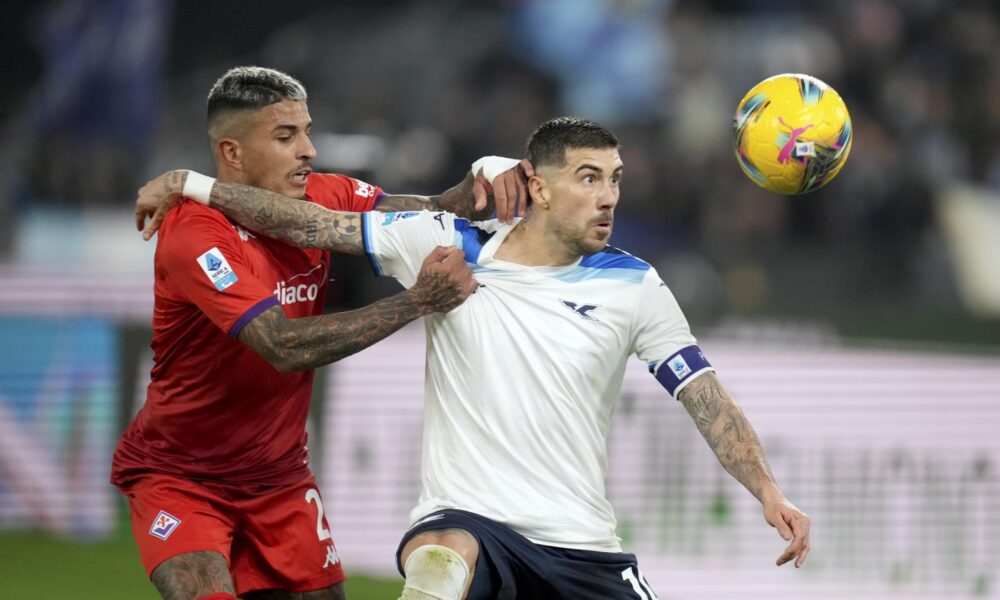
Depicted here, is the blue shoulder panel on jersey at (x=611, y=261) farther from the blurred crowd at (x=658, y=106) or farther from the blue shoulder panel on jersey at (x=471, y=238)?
the blurred crowd at (x=658, y=106)

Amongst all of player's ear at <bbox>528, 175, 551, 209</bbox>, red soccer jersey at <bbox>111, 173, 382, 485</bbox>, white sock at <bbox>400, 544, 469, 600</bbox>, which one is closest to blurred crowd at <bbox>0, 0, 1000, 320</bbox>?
red soccer jersey at <bbox>111, 173, 382, 485</bbox>

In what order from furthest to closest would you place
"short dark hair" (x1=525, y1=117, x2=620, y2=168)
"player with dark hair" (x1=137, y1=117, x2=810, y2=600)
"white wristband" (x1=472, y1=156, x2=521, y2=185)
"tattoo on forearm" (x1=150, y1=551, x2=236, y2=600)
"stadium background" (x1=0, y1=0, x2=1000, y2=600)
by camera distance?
"stadium background" (x1=0, y1=0, x2=1000, y2=600), "white wristband" (x1=472, y1=156, x2=521, y2=185), "short dark hair" (x1=525, y1=117, x2=620, y2=168), "tattoo on forearm" (x1=150, y1=551, x2=236, y2=600), "player with dark hair" (x1=137, y1=117, x2=810, y2=600)

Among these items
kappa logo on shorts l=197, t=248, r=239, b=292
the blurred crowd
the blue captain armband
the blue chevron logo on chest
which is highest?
the blurred crowd

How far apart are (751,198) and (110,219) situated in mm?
5445

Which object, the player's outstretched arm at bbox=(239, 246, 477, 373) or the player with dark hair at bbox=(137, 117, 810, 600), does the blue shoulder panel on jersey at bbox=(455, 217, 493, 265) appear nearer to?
the player with dark hair at bbox=(137, 117, 810, 600)

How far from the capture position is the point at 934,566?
7652 millimetres

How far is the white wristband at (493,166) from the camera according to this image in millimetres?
5290

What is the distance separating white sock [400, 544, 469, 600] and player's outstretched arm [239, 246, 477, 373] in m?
0.74

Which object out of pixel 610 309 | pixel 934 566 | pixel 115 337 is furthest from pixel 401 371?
pixel 610 309

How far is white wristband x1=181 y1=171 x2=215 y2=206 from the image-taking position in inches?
201

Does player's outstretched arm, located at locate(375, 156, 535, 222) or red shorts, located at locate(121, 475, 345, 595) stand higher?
player's outstretched arm, located at locate(375, 156, 535, 222)

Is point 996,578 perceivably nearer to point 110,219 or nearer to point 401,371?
point 401,371

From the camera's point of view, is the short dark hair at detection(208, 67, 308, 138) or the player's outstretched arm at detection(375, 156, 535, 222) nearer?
the player's outstretched arm at detection(375, 156, 535, 222)

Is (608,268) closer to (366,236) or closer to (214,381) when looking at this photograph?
(366,236)
